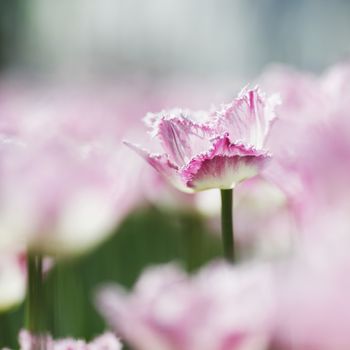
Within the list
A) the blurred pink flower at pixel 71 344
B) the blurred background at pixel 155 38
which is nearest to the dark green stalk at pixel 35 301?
the blurred pink flower at pixel 71 344

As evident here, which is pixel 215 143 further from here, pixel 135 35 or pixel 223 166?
pixel 135 35

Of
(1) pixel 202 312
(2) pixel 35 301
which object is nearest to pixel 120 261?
(2) pixel 35 301

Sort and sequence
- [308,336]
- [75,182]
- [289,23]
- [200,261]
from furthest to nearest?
[289,23] < [200,261] < [75,182] < [308,336]

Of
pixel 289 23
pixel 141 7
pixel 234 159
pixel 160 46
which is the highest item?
pixel 141 7

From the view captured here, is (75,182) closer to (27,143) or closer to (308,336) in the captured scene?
(27,143)

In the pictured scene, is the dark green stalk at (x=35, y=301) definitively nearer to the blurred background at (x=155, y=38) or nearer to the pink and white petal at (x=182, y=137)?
the pink and white petal at (x=182, y=137)

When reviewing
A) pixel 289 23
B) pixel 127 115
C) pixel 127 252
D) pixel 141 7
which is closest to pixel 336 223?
pixel 127 115
